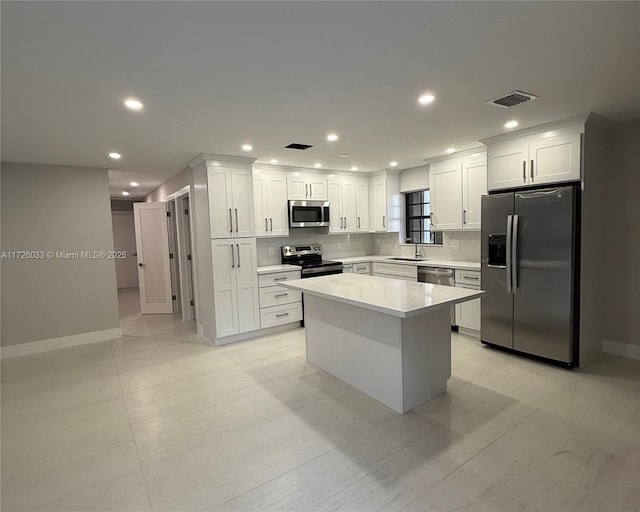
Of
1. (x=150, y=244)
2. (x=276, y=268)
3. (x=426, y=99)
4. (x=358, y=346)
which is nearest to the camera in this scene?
(x=426, y=99)

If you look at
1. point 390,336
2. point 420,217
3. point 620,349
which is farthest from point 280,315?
point 620,349

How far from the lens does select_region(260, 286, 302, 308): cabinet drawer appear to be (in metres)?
4.81

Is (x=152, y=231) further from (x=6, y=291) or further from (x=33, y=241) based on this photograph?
(x=6, y=291)

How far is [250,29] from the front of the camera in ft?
5.54

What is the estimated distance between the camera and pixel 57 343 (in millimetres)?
4551

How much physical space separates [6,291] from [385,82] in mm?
5088

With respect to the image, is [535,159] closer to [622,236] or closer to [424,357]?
[622,236]

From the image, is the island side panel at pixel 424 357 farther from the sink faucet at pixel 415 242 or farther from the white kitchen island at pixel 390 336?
the sink faucet at pixel 415 242

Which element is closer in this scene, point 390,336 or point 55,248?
point 390,336

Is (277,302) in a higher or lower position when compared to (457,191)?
lower

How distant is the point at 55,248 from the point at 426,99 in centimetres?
490

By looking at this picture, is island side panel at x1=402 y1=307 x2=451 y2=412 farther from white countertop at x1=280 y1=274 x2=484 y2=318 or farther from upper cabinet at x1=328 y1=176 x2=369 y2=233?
upper cabinet at x1=328 y1=176 x2=369 y2=233

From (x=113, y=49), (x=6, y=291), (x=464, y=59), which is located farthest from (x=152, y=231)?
(x=464, y=59)

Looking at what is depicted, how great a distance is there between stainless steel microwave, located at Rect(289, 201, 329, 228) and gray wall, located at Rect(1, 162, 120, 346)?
265 cm
